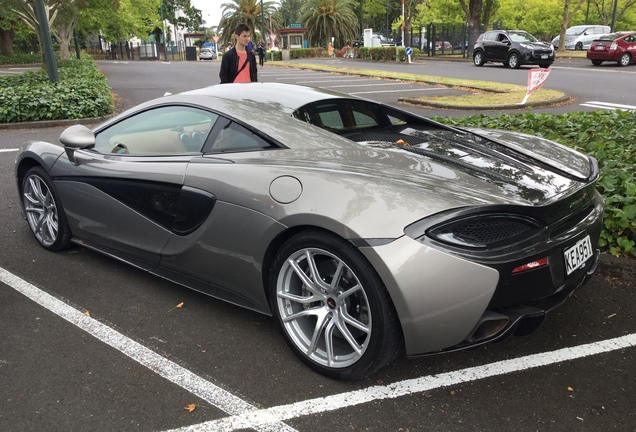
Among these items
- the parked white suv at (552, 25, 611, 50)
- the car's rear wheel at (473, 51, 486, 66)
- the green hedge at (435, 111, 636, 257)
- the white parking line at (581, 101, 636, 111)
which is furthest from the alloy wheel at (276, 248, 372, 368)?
the parked white suv at (552, 25, 611, 50)

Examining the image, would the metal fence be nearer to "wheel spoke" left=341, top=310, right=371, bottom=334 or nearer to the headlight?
"wheel spoke" left=341, top=310, right=371, bottom=334

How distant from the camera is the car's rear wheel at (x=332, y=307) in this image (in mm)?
2465

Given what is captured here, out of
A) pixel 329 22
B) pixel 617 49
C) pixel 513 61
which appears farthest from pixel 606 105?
pixel 329 22

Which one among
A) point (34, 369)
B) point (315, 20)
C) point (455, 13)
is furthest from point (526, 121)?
point (315, 20)

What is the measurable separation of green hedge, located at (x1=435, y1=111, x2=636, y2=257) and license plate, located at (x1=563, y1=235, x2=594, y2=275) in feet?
4.88

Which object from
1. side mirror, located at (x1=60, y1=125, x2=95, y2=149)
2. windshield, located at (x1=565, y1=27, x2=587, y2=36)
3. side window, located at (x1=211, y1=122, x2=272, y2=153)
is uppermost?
windshield, located at (x1=565, y1=27, x2=587, y2=36)

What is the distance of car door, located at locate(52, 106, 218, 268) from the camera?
3.33m

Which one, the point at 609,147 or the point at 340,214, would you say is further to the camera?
the point at 609,147

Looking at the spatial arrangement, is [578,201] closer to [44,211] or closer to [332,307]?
[332,307]

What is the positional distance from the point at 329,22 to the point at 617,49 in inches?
1396

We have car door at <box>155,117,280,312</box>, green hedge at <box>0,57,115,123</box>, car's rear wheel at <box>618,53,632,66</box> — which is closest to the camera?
car door at <box>155,117,280,312</box>

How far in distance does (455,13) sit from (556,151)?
4627 centimetres

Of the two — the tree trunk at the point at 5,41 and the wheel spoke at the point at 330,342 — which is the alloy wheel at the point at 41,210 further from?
the tree trunk at the point at 5,41

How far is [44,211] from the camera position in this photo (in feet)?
14.3
